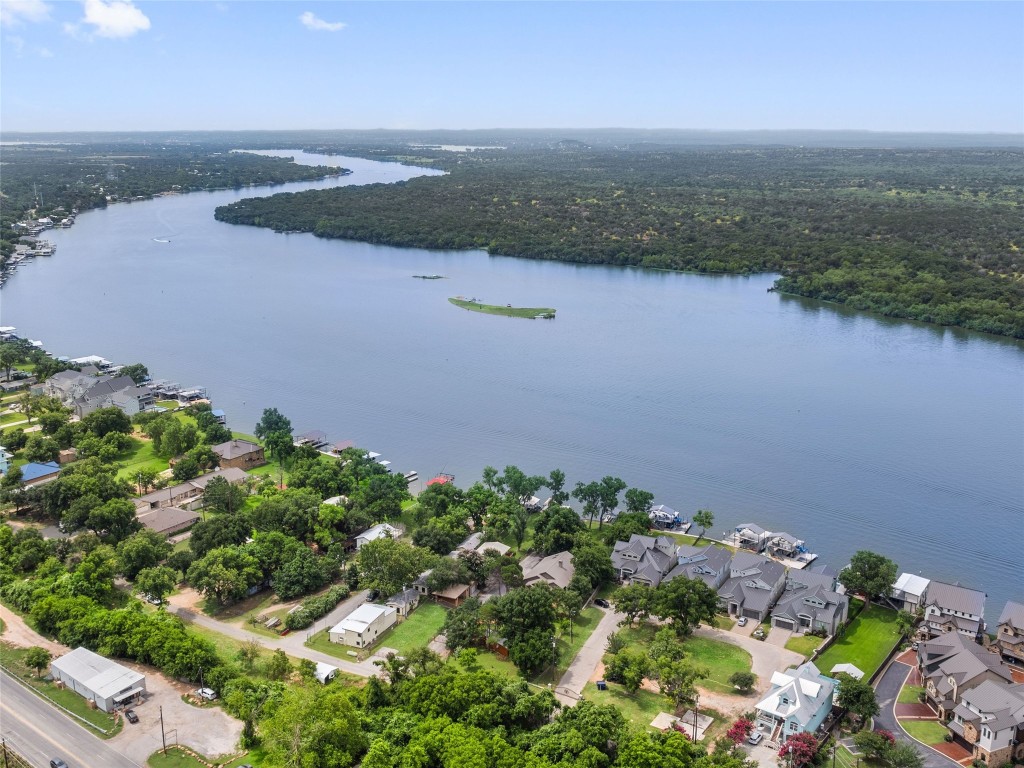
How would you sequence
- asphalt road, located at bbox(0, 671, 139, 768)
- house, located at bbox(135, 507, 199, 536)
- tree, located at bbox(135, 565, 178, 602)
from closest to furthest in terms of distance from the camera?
1. asphalt road, located at bbox(0, 671, 139, 768)
2. tree, located at bbox(135, 565, 178, 602)
3. house, located at bbox(135, 507, 199, 536)

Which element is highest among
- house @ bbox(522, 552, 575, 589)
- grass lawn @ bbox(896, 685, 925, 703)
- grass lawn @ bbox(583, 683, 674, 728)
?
house @ bbox(522, 552, 575, 589)

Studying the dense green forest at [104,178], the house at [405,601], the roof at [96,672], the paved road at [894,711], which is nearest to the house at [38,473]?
the roof at [96,672]

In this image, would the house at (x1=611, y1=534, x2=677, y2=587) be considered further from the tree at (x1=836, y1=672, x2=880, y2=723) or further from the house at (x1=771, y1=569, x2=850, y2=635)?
the tree at (x1=836, y1=672, x2=880, y2=723)

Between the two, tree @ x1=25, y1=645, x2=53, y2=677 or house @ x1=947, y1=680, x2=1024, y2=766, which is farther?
tree @ x1=25, y1=645, x2=53, y2=677

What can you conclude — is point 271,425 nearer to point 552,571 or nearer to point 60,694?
point 552,571

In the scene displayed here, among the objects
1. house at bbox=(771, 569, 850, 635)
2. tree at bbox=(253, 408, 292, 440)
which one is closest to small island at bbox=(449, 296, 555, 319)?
tree at bbox=(253, 408, 292, 440)

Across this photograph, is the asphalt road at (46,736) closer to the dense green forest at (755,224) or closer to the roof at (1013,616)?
the roof at (1013,616)
